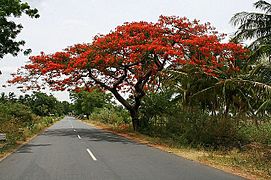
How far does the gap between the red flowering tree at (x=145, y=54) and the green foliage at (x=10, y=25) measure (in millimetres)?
5145

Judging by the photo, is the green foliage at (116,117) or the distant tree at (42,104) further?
the distant tree at (42,104)

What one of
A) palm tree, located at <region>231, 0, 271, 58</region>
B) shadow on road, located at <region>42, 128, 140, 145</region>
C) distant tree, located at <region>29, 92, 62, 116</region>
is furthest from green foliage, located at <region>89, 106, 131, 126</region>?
distant tree, located at <region>29, 92, 62, 116</region>

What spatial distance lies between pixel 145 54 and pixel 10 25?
26.2ft

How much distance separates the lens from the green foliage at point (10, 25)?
1502cm

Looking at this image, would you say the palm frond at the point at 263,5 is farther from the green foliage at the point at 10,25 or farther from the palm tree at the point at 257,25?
the green foliage at the point at 10,25

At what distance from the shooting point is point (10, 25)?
16641mm

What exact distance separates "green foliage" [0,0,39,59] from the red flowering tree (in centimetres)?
→ 515

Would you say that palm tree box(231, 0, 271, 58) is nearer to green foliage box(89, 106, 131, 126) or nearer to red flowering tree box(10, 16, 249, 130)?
red flowering tree box(10, 16, 249, 130)

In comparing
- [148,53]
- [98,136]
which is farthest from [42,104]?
[148,53]

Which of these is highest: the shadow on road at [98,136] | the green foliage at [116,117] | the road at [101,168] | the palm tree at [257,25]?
the palm tree at [257,25]

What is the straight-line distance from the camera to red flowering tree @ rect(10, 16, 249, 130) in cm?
1997

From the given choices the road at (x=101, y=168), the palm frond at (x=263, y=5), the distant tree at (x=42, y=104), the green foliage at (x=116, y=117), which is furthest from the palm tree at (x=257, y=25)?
the distant tree at (x=42, y=104)

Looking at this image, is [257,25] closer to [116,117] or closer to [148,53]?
[148,53]

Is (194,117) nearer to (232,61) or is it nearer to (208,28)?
(232,61)
